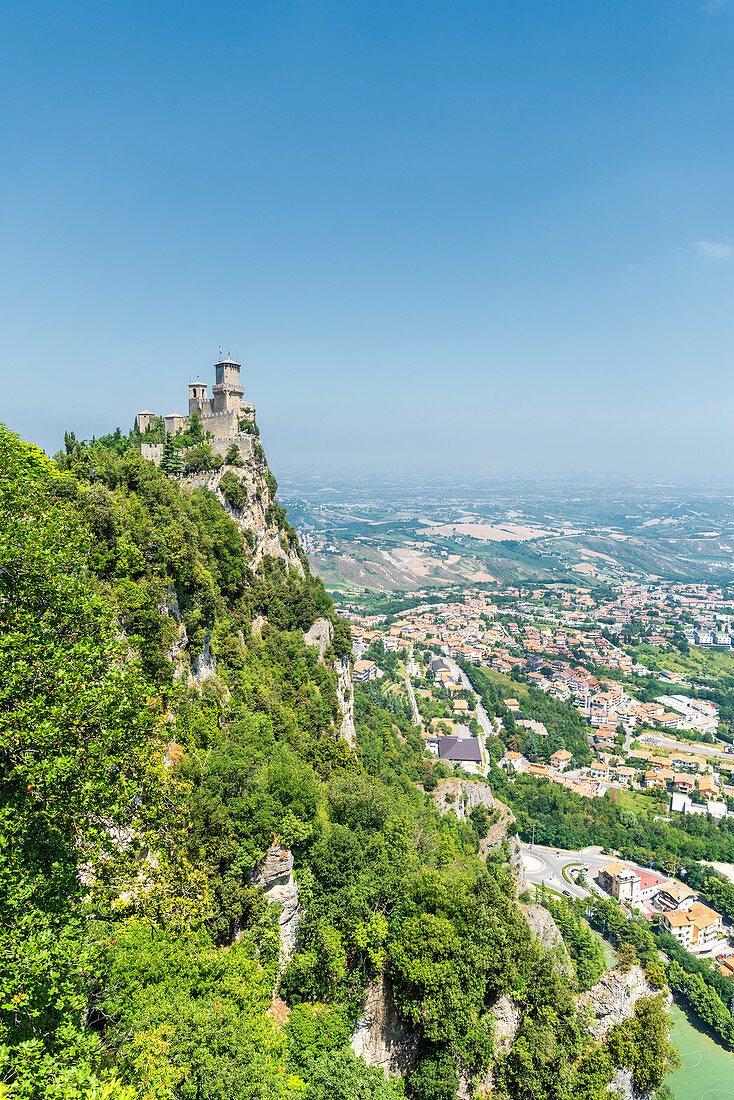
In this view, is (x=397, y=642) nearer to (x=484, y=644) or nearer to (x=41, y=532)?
(x=484, y=644)

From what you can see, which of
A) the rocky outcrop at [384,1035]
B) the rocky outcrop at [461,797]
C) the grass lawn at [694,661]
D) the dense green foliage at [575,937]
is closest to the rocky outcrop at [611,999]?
the rocky outcrop at [384,1035]

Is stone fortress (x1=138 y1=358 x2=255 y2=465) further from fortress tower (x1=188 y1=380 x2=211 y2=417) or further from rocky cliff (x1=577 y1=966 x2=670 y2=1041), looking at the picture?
rocky cliff (x1=577 y1=966 x2=670 y2=1041)

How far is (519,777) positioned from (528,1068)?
43.1 m

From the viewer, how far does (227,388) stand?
34125mm

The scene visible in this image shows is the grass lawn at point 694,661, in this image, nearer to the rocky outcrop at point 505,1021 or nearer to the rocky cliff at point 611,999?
the rocky cliff at point 611,999

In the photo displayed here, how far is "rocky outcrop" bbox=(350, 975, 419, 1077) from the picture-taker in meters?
14.9

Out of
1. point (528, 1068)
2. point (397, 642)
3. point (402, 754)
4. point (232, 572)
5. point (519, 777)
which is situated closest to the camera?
point (528, 1068)

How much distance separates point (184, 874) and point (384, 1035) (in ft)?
26.1

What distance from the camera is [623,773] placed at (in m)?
62.6

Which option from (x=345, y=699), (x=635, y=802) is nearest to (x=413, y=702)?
(x=635, y=802)

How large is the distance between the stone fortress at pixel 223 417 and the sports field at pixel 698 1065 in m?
43.6

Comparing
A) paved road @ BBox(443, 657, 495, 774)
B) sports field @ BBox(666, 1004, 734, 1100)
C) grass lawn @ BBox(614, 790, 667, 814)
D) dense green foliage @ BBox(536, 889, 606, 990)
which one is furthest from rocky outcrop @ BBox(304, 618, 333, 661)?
grass lawn @ BBox(614, 790, 667, 814)

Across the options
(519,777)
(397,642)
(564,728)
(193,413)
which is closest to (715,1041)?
(519,777)

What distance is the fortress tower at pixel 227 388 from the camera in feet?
112
